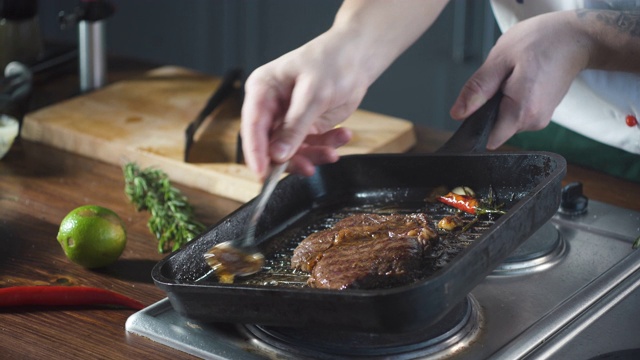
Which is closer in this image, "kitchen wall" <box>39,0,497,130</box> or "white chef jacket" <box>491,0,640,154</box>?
"white chef jacket" <box>491,0,640,154</box>

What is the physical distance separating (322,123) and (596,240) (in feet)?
1.54

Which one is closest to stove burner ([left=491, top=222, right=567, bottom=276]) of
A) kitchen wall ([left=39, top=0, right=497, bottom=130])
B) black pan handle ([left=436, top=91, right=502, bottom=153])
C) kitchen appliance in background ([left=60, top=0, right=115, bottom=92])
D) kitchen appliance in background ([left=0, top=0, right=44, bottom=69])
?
black pan handle ([left=436, top=91, right=502, bottom=153])

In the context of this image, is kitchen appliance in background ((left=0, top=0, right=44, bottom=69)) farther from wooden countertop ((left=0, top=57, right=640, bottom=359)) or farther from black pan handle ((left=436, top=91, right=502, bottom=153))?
black pan handle ((left=436, top=91, right=502, bottom=153))

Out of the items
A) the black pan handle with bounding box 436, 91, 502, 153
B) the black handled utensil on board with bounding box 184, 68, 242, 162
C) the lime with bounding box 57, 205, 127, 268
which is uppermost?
the black pan handle with bounding box 436, 91, 502, 153

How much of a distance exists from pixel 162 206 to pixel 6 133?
46cm

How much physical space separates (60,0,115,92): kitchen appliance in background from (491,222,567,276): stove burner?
122 cm

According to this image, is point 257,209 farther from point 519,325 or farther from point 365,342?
point 519,325

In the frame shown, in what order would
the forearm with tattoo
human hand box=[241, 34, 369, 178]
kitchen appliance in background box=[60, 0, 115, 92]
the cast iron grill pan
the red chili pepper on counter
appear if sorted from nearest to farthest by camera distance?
the cast iron grill pan
human hand box=[241, 34, 369, 178]
the red chili pepper on counter
the forearm with tattoo
kitchen appliance in background box=[60, 0, 115, 92]

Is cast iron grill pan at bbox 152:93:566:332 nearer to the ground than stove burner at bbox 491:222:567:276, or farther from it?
farther from it

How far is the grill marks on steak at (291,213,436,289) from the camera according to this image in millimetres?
1104

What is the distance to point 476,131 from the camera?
146 centimetres

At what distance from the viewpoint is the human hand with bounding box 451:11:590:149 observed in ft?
4.86

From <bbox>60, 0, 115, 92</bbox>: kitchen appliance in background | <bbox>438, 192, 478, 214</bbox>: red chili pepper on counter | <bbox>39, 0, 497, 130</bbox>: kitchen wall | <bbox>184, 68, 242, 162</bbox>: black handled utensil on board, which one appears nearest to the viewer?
<bbox>438, 192, 478, 214</bbox>: red chili pepper on counter

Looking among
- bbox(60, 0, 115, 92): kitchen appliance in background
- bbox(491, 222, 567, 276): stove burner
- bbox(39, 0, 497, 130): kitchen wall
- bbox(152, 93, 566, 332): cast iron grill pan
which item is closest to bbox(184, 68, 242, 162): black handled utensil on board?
bbox(60, 0, 115, 92): kitchen appliance in background
